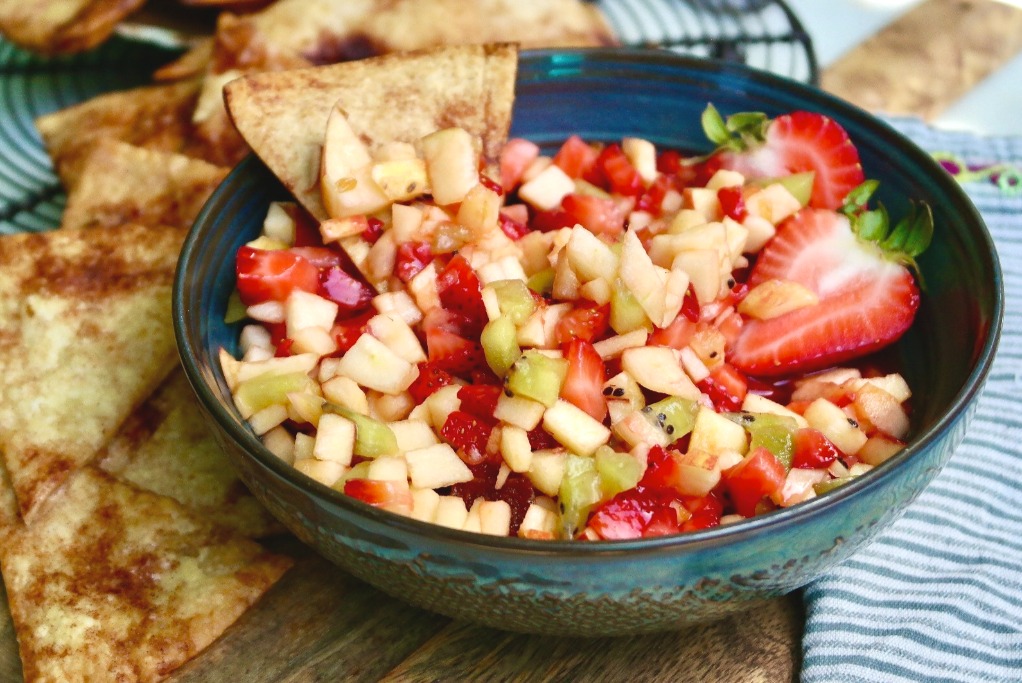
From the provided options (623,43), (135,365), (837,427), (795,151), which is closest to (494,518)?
(837,427)

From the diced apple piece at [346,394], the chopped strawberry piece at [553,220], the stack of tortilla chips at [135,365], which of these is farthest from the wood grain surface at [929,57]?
the diced apple piece at [346,394]

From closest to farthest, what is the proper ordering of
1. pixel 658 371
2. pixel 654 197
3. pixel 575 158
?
pixel 658 371
pixel 654 197
pixel 575 158

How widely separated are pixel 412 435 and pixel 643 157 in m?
0.88

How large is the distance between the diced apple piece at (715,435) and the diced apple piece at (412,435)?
16.2 inches

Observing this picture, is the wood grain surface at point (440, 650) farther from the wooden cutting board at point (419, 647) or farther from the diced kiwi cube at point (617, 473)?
the diced kiwi cube at point (617, 473)

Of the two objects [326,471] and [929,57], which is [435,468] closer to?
[326,471]

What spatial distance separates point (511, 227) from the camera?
1950 millimetres

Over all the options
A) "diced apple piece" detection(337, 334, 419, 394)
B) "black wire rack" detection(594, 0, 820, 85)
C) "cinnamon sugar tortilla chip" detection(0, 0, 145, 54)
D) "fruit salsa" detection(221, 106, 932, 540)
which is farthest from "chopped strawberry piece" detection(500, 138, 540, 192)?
"cinnamon sugar tortilla chip" detection(0, 0, 145, 54)

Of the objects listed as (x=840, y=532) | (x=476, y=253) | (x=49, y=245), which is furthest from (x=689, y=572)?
(x=49, y=245)

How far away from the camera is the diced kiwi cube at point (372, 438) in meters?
1.52

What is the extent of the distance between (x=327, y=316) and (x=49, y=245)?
2.64 feet

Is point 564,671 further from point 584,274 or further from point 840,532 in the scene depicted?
point 584,274

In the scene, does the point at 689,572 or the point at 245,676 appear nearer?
the point at 689,572

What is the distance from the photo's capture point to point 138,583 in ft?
5.64
